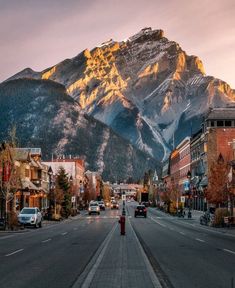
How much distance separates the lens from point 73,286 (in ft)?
49.8

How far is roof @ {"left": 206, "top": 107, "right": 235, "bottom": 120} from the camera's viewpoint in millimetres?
109562

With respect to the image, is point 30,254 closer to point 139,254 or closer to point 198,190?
point 139,254

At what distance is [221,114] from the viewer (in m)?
111

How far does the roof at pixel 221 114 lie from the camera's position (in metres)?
110

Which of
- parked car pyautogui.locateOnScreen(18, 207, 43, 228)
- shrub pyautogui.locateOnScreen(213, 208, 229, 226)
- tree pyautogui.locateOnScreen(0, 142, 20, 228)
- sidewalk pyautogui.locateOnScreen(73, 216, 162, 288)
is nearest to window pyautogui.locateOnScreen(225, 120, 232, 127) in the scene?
shrub pyautogui.locateOnScreen(213, 208, 229, 226)

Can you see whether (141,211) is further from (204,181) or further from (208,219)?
(208,219)

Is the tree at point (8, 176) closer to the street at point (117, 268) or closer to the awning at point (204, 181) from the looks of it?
the street at point (117, 268)

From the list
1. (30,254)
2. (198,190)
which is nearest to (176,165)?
(198,190)

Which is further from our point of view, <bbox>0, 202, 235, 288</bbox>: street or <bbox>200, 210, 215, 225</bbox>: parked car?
<bbox>200, 210, 215, 225</bbox>: parked car

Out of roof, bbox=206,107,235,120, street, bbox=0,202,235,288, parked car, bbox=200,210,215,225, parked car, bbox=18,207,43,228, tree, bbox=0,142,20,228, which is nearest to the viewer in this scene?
street, bbox=0,202,235,288

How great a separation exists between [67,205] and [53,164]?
76.4 meters

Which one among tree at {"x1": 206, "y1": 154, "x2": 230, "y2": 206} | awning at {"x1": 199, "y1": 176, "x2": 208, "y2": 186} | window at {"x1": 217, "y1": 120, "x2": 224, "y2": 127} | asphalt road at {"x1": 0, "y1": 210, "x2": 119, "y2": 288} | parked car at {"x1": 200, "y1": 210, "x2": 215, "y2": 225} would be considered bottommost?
asphalt road at {"x1": 0, "y1": 210, "x2": 119, "y2": 288}

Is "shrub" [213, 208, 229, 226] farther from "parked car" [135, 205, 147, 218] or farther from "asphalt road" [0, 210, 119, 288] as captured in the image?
"parked car" [135, 205, 147, 218]

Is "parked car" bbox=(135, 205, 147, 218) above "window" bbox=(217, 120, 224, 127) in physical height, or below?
below
